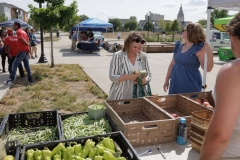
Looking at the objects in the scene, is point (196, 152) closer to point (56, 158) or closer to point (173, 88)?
point (56, 158)

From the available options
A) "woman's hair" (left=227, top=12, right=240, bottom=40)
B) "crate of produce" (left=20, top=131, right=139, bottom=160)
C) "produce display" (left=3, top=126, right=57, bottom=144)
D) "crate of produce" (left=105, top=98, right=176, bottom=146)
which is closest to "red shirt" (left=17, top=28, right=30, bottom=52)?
"produce display" (left=3, top=126, right=57, bottom=144)

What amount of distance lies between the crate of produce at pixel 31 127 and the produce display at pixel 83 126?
0.11 m

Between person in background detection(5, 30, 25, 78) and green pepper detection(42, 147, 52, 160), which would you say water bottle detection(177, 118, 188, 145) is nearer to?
green pepper detection(42, 147, 52, 160)

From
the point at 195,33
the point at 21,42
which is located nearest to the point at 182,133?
A: the point at 195,33

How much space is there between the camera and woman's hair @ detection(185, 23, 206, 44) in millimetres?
3324

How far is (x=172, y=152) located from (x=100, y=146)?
2.41 feet

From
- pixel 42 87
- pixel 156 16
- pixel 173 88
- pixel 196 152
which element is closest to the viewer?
pixel 196 152

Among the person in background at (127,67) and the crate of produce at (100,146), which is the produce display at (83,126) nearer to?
the crate of produce at (100,146)

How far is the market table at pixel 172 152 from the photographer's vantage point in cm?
217

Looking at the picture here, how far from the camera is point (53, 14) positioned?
32.7 ft

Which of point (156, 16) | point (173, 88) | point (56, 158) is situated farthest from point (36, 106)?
point (156, 16)

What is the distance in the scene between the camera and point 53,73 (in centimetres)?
988

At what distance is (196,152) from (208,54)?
1.63m

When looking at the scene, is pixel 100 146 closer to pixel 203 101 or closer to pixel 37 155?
pixel 37 155
